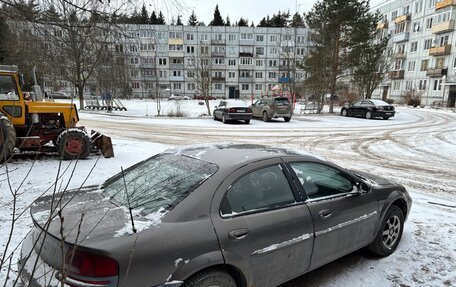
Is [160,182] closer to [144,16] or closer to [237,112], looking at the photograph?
[144,16]

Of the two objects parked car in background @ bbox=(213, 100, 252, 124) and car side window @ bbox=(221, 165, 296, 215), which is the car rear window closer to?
parked car in background @ bbox=(213, 100, 252, 124)

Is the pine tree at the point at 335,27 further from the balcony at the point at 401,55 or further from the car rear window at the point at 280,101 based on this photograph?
the balcony at the point at 401,55

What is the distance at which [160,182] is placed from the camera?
2.82 m

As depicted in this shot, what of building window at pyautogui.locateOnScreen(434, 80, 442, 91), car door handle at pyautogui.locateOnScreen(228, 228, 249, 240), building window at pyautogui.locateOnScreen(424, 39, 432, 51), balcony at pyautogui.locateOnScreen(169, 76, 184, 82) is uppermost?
building window at pyautogui.locateOnScreen(424, 39, 432, 51)

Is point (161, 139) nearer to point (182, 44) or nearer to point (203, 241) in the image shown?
point (203, 241)

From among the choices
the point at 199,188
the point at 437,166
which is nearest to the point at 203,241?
the point at 199,188

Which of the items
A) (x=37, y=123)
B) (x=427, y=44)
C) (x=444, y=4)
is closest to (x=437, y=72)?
(x=427, y=44)

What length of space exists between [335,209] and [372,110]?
24958 millimetres

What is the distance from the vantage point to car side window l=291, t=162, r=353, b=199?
3.14m

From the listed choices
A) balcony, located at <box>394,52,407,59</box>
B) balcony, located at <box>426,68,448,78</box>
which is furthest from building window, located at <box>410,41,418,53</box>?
balcony, located at <box>426,68,448,78</box>

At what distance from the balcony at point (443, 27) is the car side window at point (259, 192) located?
178 feet

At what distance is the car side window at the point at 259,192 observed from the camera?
2.57m

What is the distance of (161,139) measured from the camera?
44.3ft

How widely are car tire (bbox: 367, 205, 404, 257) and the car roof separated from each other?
4.55 ft
